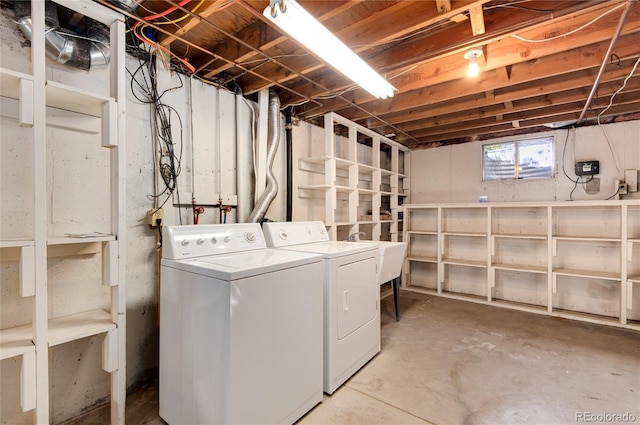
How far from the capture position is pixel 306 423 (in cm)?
179

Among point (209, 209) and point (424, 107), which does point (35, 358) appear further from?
point (424, 107)

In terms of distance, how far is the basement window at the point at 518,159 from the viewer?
400 cm

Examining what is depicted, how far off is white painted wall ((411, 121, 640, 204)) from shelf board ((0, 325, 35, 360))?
479 centimetres

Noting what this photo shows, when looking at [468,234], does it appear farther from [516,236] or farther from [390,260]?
[390,260]

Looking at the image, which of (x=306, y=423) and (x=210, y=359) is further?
(x=306, y=423)

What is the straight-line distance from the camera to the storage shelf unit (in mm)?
3410

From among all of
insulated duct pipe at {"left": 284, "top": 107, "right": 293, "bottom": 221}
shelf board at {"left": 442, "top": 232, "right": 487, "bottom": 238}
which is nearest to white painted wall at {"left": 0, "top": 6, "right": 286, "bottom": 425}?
insulated duct pipe at {"left": 284, "top": 107, "right": 293, "bottom": 221}

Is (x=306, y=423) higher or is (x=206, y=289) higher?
(x=206, y=289)

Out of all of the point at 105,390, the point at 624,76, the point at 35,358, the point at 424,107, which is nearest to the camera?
the point at 35,358

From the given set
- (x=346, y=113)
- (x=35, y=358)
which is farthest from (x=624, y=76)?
(x=35, y=358)

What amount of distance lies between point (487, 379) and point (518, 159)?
318 centimetres

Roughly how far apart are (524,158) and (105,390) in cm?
515

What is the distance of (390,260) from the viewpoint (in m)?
3.25

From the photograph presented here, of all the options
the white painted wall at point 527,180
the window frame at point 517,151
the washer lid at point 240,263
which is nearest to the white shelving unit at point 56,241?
the washer lid at point 240,263
